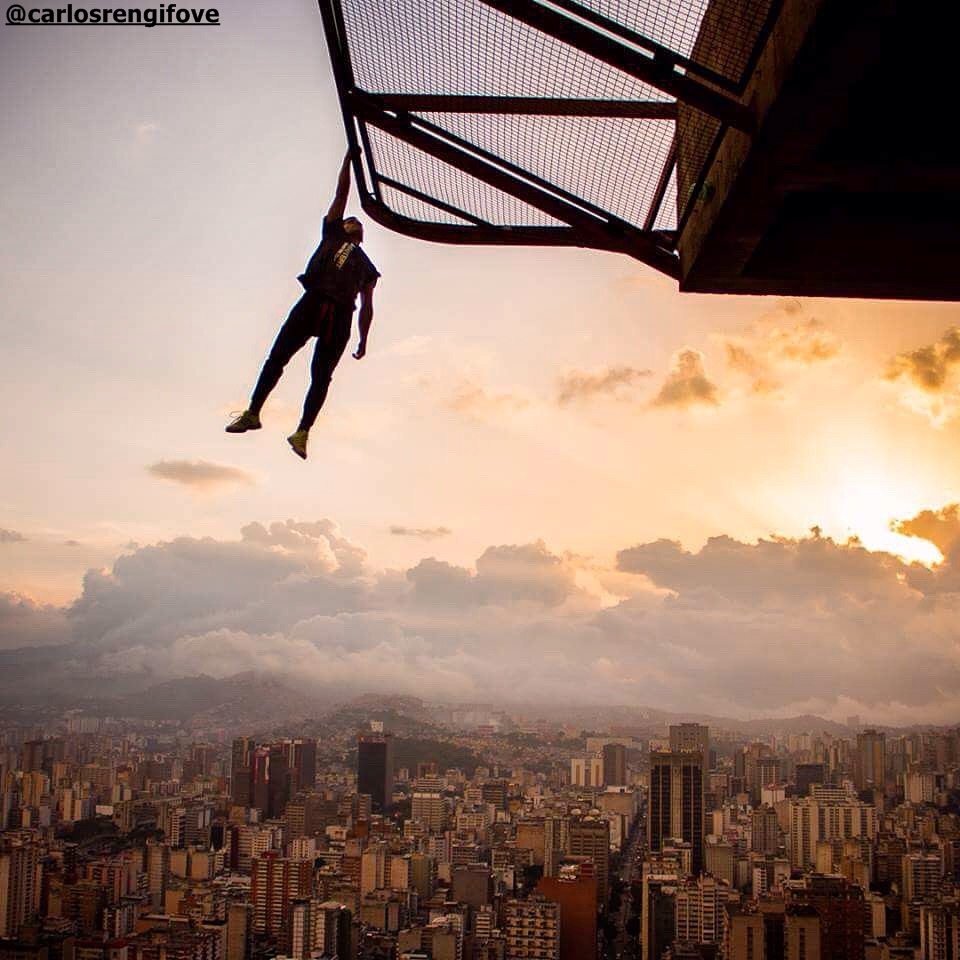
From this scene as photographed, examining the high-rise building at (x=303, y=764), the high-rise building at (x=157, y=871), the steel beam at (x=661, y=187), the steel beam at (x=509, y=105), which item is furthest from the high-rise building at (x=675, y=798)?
the steel beam at (x=509, y=105)

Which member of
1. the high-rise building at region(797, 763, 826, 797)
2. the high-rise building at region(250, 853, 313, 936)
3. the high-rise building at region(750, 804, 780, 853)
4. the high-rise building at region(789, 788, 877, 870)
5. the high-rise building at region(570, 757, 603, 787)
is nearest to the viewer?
the high-rise building at region(250, 853, 313, 936)

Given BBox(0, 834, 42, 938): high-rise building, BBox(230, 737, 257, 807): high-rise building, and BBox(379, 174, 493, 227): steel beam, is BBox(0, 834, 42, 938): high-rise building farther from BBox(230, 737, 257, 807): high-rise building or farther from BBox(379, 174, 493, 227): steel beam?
BBox(379, 174, 493, 227): steel beam

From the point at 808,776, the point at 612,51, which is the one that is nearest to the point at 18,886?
the point at 808,776

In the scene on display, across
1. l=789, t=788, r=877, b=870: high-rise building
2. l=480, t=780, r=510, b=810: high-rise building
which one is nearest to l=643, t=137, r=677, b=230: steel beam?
l=789, t=788, r=877, b=870: high-rise building

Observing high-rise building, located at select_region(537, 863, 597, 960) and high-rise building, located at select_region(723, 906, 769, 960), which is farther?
high-rise building, located at select_region(537, 863, 597, 960)

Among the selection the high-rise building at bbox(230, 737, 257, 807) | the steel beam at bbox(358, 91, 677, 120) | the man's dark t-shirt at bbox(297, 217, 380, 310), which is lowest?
the high-rise building at bbox(230, 737, 257, 807)

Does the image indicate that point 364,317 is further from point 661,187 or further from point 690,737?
point 690,737

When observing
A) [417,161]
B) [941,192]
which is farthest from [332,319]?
[941,192]
